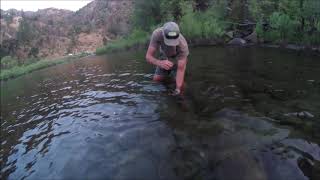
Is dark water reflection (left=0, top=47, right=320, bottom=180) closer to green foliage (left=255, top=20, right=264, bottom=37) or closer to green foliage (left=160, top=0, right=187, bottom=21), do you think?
green foliage (left=255, top=20, right=264, bottom=37)

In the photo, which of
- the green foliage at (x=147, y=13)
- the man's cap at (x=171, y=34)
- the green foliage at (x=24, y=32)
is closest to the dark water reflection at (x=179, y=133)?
the man's cap at (x=171, y=34)

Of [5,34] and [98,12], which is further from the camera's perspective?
[98,12]

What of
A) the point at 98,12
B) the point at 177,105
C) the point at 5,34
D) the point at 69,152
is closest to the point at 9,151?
the point at 69,152

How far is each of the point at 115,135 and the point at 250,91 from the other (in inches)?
204

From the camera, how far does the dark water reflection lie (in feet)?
17.7

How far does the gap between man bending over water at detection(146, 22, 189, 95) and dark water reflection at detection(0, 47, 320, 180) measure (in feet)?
3.80

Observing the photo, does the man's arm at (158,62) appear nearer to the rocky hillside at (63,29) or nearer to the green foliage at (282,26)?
the green foliage at (282,26)

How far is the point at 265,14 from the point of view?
30156 millimetres

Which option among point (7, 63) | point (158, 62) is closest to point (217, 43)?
point (158, 62)

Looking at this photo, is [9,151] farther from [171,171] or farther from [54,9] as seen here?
[54,9]

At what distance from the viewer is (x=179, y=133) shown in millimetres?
6840

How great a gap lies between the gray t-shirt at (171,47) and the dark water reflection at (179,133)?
143 centimetres

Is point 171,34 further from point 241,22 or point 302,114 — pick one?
point 241,22

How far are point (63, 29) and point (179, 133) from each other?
78.4 m
